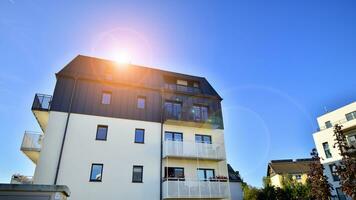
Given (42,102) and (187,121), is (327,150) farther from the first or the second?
(42,102)

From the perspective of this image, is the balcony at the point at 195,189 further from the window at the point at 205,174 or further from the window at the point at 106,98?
the window at the point at 106,98

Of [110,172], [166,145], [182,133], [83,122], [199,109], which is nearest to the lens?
[110,172]

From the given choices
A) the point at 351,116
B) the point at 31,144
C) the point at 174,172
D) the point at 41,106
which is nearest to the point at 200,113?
the point at 174,172

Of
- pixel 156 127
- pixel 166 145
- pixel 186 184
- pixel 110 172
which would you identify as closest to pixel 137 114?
pixel 156 127

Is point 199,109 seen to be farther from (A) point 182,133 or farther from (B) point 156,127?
(B) point 156,127

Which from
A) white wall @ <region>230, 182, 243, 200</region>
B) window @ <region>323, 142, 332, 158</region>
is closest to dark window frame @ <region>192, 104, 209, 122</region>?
white wall @ <region>230, 182, 243, 200</region>

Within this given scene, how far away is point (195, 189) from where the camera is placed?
14.9 m

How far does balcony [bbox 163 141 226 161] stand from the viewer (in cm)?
1583

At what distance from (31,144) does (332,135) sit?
86.3ft

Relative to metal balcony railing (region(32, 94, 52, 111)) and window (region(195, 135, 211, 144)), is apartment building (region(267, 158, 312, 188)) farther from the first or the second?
metal balcony railing (region(32, 94, 52, 111))

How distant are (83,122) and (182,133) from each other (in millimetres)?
7156

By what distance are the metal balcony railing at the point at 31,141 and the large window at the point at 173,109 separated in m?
8.72

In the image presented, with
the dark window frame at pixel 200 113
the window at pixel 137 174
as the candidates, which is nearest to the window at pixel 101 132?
the window at pixel 137 174

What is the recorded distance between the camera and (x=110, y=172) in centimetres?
1402
